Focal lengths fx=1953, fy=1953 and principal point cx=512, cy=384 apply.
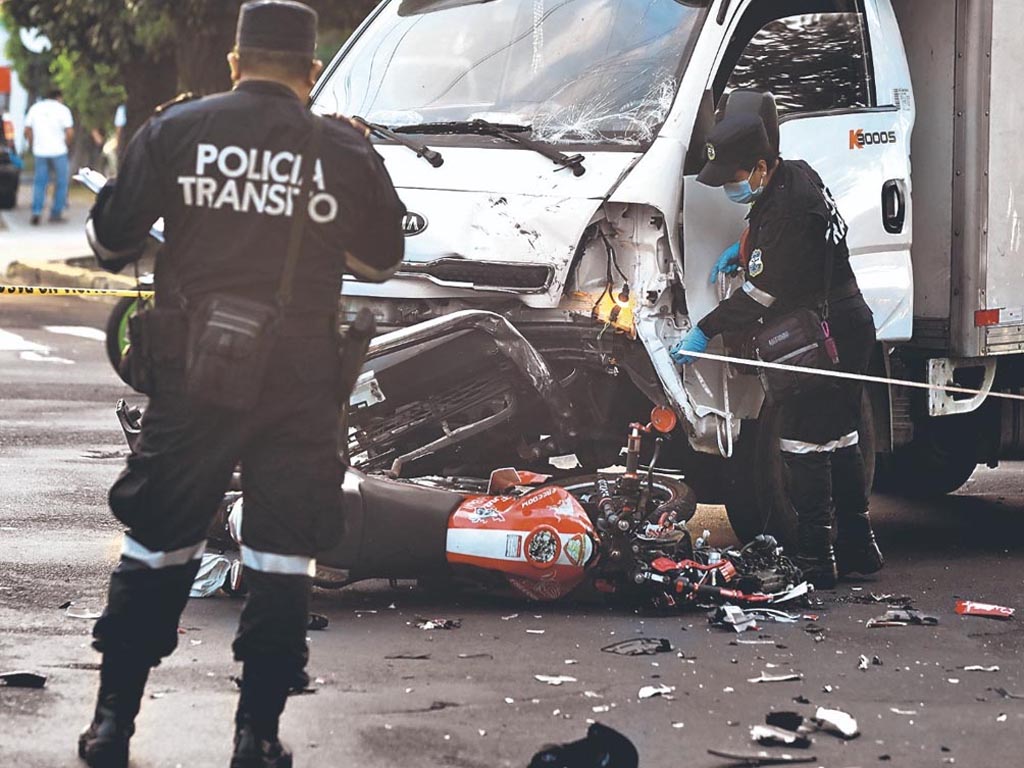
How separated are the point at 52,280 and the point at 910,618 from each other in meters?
13.1

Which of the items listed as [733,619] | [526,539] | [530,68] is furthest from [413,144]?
[733,619]

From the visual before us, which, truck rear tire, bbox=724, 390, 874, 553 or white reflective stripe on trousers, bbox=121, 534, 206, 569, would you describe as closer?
white reflective stripe on trousers, bbox=121, 534, 206, 569

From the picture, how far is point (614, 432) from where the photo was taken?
6.92 m

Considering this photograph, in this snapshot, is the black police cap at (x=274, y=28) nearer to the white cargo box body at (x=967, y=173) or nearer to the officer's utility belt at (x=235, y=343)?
the officer's utility belt at (x=235, y=343)

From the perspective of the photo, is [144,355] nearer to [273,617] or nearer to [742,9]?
[273,617]

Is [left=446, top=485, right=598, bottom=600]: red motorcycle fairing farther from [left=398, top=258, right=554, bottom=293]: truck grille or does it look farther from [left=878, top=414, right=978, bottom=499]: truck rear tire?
[left=878, top=414, right=978, bottom=499]: truck rear tire

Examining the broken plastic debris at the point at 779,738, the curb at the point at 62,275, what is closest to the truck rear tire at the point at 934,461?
the broken plastic debris at the point at 779,738

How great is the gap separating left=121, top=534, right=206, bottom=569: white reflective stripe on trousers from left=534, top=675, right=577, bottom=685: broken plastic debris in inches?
51.5

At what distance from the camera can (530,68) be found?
7.23m

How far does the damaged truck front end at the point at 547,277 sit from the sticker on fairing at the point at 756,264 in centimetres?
24

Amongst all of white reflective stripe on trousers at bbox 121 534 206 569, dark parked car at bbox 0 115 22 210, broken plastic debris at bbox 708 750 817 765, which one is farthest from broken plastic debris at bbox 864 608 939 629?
dark parked car at bbox 0 115 22 210

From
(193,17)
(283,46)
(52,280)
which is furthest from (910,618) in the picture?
(52,280)

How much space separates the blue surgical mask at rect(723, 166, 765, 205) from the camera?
674 centimetres

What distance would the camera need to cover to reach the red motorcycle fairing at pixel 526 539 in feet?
20.6
